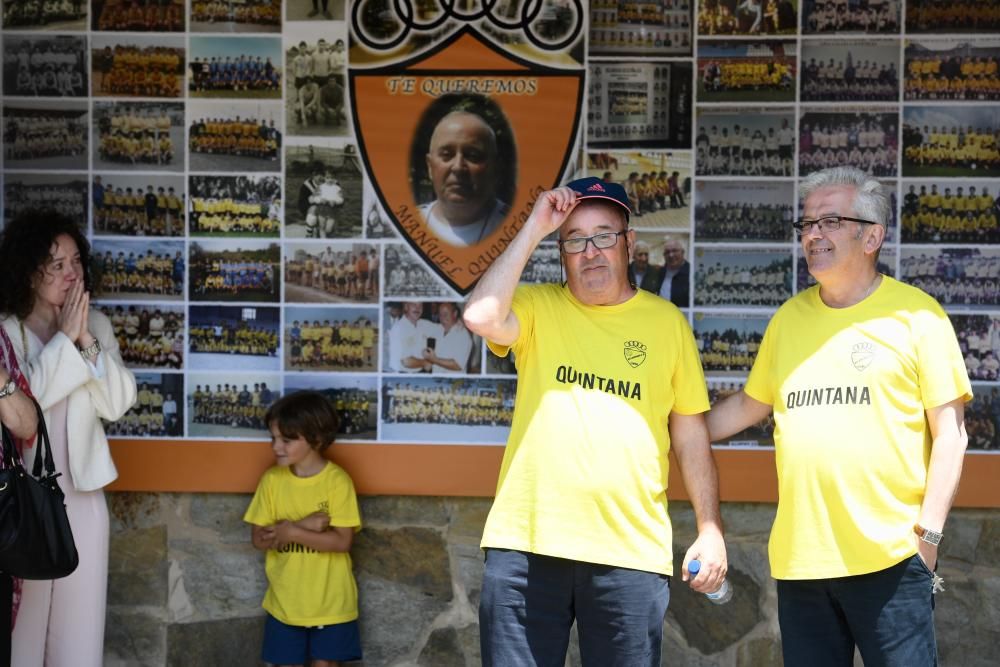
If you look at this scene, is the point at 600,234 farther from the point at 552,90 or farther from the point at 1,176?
the point at 1,176

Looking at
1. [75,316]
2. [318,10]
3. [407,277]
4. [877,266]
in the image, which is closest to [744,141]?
[877,266]

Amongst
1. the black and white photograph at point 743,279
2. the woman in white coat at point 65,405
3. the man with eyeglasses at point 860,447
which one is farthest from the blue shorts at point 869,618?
the woman in white coat at point 65,405

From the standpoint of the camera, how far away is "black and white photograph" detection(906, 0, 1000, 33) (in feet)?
15.8

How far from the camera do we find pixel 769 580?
16.2 feet

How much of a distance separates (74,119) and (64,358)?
52.6 inches

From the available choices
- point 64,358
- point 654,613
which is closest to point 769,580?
point 654,613

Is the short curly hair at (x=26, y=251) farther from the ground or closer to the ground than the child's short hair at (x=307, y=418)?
farther from the ground

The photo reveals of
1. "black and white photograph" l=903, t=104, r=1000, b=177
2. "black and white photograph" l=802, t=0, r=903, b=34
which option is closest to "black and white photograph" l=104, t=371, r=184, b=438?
"black and white photograph" l=802, t=0, r=903, b=34

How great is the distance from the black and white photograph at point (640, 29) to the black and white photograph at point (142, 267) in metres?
1.93

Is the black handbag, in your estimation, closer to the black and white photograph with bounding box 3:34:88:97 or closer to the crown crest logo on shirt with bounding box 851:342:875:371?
the black and white photograph with bounding box 3:34:88:97

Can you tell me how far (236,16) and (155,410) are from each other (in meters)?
1.67

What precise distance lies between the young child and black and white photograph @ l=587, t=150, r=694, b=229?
149 centimetres

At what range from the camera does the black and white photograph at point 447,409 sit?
4.96 meters

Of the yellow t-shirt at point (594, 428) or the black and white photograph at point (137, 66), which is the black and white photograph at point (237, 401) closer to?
the black and white photograph at point (137, 66)
